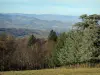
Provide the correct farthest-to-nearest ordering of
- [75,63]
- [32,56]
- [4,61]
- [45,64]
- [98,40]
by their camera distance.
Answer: [32,56] → [45,64] → [4,61] → [75,63] → [98,40]

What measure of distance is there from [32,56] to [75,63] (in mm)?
29385

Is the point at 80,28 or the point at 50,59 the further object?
the point at 50,59

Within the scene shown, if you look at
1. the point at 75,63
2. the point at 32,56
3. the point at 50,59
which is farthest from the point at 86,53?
the point at 32,56

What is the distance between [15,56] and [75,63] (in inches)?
983

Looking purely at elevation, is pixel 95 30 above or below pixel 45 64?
above

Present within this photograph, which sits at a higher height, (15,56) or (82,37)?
(82,37)

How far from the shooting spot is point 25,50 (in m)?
84.2

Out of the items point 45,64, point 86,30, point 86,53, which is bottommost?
point 45,64

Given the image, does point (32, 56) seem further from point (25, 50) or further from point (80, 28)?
point (80, 28)

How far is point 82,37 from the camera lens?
47281 millimetres

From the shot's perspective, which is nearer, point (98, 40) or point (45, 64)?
point (98, 40)

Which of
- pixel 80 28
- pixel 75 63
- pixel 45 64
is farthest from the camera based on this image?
pixel 45 64

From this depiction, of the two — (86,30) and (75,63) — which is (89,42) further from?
(75,63)

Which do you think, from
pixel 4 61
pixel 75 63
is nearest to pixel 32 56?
pixel 4 61
